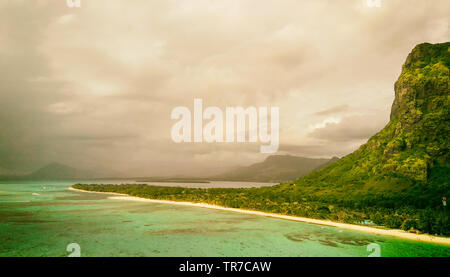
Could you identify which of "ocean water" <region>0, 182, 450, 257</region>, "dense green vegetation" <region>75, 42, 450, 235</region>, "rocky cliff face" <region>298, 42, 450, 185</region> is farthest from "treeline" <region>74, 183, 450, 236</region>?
"rocky cliff face" <region>298, 42, 450, 185</region>

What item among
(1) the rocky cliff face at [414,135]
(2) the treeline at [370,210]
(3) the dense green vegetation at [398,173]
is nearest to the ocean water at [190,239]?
(2) the treeline at [370,210]

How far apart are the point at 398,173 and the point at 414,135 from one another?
49.9 feet

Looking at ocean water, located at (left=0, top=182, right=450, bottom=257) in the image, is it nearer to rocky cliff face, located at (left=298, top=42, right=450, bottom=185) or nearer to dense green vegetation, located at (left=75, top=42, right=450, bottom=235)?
dense green vegetation, located at (left=75, top=42, right=450, bottom=235)

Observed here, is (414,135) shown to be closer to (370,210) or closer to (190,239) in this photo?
(370,210)

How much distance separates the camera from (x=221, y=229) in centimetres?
4388

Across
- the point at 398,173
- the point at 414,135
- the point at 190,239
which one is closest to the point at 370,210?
the point at 398,173

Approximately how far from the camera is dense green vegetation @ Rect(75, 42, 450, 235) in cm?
5608

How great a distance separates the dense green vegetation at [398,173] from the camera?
56084mm

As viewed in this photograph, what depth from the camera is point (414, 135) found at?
81.4 metres

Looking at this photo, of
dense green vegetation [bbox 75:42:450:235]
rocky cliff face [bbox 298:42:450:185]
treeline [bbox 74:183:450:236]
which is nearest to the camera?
treeline [bbox 74:183:450:236]

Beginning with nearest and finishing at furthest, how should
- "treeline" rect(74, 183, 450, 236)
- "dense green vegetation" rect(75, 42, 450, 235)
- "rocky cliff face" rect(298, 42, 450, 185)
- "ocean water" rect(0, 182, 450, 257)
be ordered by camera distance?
"ocean water" rect(0, 182, 450, 257), "treeline" rect(74, 183, 450, 236), "dense green vegetation" rect(75, 42, 450, 235), "rocky cliff face" rect(298, 42, 450, 185)

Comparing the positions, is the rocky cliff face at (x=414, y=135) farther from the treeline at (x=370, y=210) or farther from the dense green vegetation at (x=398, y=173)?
the treeline at (x=370, y=210)

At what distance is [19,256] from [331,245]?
3749cm
